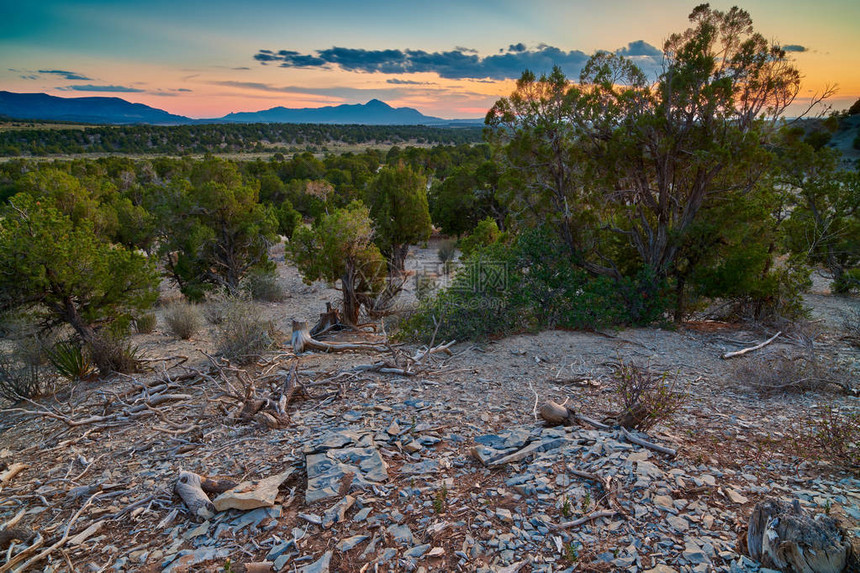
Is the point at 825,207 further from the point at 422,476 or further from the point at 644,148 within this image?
the point at 422,476

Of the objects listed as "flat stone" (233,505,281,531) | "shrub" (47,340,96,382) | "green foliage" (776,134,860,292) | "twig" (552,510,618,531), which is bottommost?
"shrub" (47,340,96,382)

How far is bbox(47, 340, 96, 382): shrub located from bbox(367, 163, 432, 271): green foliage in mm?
10857

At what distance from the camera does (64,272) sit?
7.77 metres

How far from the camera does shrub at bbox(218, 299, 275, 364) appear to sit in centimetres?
722

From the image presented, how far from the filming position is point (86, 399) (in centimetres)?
627

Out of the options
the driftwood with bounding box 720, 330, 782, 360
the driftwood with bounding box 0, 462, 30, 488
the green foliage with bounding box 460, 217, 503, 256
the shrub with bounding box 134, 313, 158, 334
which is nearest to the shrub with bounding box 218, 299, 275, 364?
the driftwood with bounding box 0, 462, 30, 488

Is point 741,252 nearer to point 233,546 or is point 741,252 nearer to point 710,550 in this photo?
point 710,550

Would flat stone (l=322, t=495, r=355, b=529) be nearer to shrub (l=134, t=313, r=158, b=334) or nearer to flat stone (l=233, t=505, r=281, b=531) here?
flat stone (l=233, t=505, r=281, b=531)

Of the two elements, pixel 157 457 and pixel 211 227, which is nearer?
pixel 157 457

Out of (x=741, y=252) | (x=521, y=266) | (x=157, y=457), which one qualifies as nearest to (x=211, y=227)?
(x=521, y=266)

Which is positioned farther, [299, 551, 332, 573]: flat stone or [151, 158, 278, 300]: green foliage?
[151, 158, 278, 300]: green foliage

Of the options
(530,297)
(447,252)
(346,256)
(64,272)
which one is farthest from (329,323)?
(447,252)

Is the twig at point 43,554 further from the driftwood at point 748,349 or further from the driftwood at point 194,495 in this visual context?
the driftwood at point 748,349

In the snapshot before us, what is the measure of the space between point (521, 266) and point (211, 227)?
1130cm
